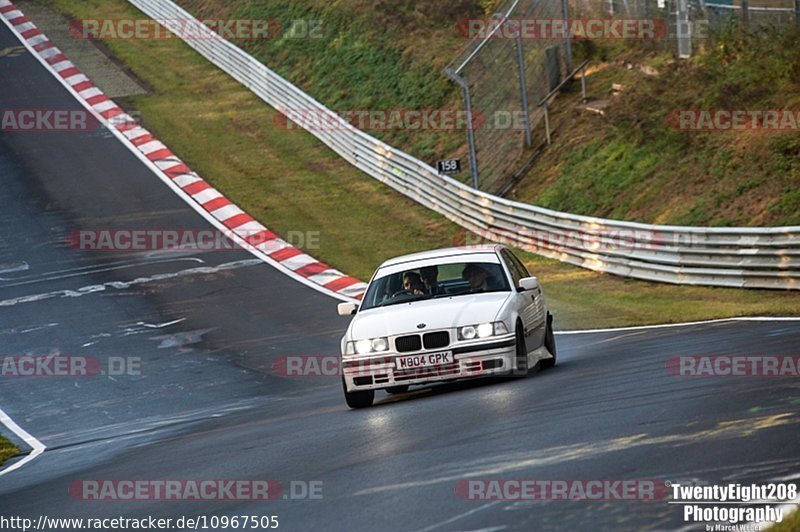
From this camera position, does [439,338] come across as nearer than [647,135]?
Yes

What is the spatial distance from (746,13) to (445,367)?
54.7 feet

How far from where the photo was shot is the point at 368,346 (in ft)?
41.3

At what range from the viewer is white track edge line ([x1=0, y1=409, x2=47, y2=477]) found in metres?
12.8

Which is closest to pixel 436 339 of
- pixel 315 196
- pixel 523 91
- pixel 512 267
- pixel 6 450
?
pixel 512 267

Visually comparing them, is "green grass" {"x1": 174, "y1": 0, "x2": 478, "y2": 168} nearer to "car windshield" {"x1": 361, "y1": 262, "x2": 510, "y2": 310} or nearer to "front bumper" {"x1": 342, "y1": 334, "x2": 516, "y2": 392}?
"car windshield" {"x1": 361, "y1": 262, "x2": 510, "y2": 310}

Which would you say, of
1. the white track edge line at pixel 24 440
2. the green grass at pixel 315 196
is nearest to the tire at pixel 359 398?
the white track edge line at pixel 24 440

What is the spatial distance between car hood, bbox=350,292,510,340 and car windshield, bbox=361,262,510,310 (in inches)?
10.1

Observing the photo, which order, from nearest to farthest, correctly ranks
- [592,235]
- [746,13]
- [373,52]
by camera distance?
[592,235], [746,13], [373,52]

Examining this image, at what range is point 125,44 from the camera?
45.4 m

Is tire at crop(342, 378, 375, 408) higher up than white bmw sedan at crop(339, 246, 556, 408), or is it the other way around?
white bmw sedan at crop(339, 246, 556, 408)

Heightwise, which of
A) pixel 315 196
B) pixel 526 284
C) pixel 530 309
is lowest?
pixel 315 196

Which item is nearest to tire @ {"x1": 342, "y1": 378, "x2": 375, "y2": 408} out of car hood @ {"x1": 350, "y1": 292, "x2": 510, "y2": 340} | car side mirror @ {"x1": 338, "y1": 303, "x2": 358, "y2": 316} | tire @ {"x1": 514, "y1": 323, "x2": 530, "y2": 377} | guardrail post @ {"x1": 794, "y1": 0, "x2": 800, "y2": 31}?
car hood @ {"x1": 350, "y1": 292, "x2": 510, "y2": 340}

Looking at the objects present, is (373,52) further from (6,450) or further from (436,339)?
(436,339)

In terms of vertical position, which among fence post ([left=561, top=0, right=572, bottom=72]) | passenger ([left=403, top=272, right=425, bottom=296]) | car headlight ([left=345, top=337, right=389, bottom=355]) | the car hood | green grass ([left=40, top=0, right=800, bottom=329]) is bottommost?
green grass ([left=40, top=0, right=800, bottom=329])
